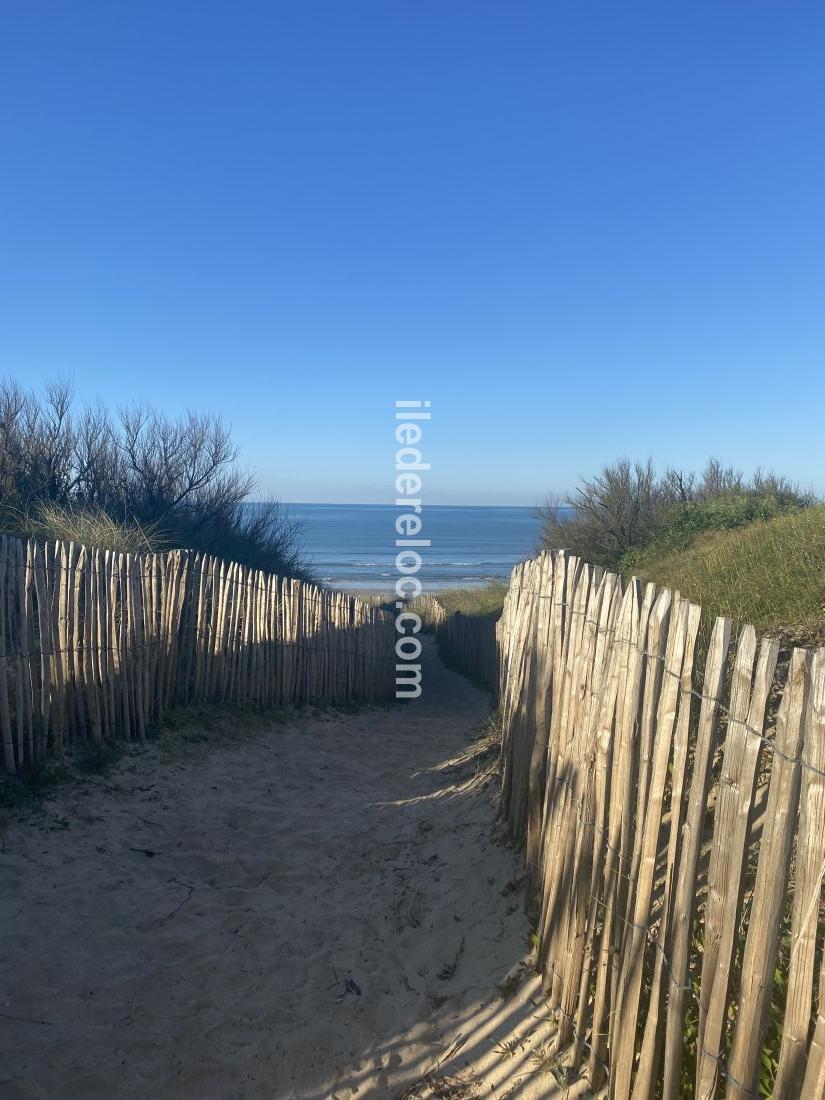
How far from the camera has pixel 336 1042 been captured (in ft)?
10.6

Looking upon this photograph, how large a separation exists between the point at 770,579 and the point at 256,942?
501cm

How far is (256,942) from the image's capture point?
4.04 metres

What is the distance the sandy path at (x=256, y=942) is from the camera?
303cm

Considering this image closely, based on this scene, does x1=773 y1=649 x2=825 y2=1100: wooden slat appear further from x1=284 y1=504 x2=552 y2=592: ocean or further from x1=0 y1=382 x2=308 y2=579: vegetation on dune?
x1=284 y1=504 x2=552 y2=592: ocean

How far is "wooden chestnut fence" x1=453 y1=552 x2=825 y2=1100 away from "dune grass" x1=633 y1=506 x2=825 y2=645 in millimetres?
2223

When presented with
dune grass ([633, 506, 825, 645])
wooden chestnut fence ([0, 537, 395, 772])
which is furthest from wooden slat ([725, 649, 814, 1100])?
wooden chestnut fence ([0, 537, 395, 772])

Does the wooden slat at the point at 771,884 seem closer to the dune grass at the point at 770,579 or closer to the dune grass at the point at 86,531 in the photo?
the dune grass at the point at 770,579

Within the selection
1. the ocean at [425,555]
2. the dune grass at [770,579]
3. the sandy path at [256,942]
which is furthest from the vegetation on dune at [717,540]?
the ocean at [425,555]

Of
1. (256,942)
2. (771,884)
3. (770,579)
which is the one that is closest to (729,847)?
(771,884)

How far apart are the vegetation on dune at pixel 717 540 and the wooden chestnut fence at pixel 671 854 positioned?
104 inches

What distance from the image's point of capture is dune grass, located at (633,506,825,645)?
565 centimetres

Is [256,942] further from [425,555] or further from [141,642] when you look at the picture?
[425,555]

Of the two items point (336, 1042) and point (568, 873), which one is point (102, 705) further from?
point (568, 873)

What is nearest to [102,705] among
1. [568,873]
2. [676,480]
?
[568,873]
